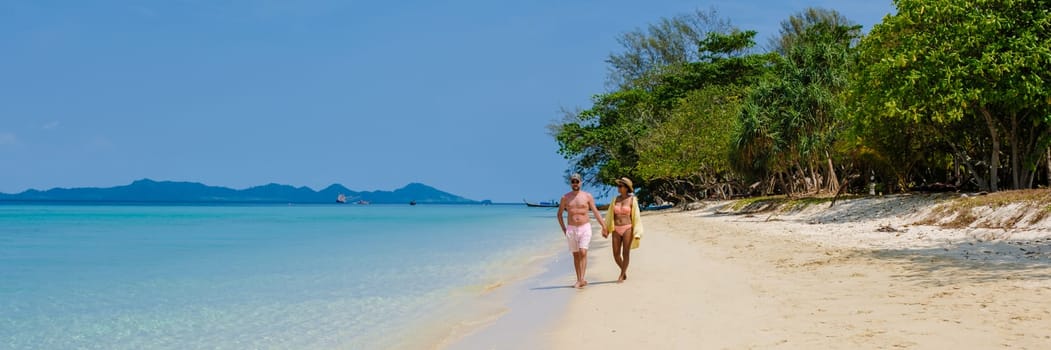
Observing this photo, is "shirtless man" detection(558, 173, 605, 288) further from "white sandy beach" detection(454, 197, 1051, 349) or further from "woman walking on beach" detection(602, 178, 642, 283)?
"white sandy beach" detection(454, 197, 1051, 349)

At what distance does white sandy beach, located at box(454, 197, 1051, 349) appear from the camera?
550 centimetres

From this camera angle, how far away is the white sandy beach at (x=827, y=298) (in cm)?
550

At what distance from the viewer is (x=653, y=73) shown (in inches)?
2140

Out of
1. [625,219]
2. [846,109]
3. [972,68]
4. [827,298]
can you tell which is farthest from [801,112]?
[827,298]

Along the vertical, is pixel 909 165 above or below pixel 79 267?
above

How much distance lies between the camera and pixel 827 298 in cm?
732

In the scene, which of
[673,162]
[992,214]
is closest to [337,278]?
[992,214]

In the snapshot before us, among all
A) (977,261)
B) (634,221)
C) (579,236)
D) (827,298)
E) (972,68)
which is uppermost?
(972,68)

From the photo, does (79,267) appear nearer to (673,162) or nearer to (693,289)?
(693,289)

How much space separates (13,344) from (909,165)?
25.9 metres

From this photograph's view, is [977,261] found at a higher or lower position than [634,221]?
lower

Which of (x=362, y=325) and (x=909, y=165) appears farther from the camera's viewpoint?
(x=909, y=165)

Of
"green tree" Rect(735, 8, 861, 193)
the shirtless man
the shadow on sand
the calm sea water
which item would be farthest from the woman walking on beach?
"green tree" Rect(735, 8, 861, 193)

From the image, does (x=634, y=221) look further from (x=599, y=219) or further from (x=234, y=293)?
(x=234, y=293)
